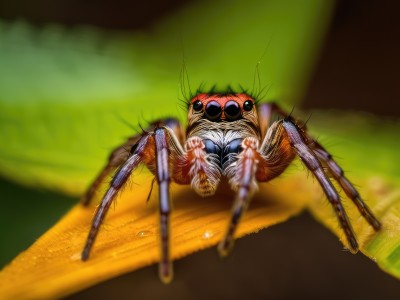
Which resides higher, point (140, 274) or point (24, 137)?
point (24, 137)

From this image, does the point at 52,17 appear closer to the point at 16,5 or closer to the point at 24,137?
the point at 16,5

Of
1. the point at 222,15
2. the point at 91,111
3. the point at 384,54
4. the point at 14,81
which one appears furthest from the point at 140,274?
the point at 384,54

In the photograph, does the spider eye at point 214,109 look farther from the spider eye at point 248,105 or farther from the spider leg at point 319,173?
the spider leg at point 319,173

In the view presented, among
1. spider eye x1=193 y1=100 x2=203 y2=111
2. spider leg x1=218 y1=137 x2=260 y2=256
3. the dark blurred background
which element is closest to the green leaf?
spider leg x1=218 y1=137 x2=260 y2=256

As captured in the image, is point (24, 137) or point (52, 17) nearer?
point (24, 137)

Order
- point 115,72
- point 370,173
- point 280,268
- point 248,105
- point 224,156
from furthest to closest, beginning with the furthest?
point 280,268 → point 115,72 → point 370,173 → point 248,105 → point 224,156

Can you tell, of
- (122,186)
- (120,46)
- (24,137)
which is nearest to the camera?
(122,186)

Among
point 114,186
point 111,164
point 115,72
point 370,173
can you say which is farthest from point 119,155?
point 115,72

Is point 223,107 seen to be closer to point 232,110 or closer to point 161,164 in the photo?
point 232,110
